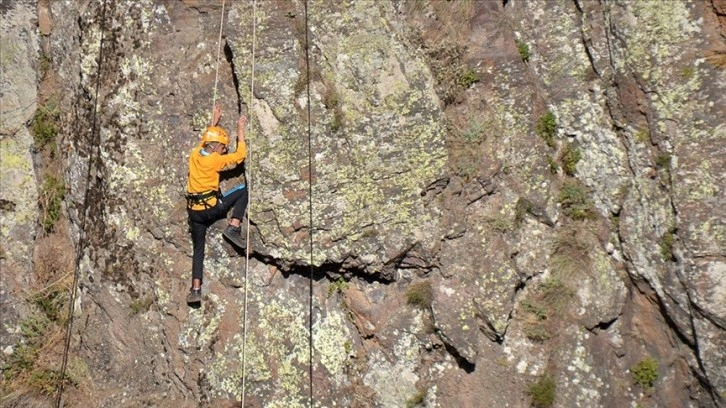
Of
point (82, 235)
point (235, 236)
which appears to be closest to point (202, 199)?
point (235, 236)

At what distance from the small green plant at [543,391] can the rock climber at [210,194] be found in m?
4.76

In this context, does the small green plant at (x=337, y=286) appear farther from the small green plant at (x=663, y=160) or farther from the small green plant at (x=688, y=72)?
the small green plant at (x=688, y=72)

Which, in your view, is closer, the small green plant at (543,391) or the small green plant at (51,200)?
the small green plant at (543,391)

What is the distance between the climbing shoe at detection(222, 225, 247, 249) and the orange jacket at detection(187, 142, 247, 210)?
1.48 ft

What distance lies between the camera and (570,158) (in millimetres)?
8844

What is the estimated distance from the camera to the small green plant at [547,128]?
888 cm

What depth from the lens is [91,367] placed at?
9727 millimetres

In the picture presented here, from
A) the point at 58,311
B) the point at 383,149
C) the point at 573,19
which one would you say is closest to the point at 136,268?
the point at 58,311

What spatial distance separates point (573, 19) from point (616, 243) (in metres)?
3.48

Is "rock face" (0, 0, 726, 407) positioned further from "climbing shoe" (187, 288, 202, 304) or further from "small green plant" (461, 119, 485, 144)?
"climbing shoe" (187, 288, 202, 304)

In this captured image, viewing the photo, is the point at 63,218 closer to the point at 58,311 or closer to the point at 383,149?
the point at 58,311

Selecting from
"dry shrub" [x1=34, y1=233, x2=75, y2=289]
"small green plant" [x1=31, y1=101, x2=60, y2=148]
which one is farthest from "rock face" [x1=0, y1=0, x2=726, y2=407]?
"small green plant" [x1=31, y1=101, x2=60, y2=148]

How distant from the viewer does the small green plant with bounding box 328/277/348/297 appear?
8898 millimetres

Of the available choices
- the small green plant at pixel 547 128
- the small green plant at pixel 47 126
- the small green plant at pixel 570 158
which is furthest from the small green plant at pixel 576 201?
the small green plant at pixel 47 126
